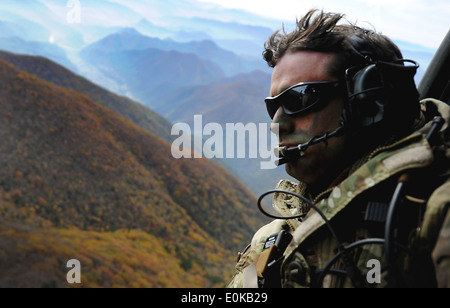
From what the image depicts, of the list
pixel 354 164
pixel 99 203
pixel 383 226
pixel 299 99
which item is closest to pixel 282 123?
pixel 299 99

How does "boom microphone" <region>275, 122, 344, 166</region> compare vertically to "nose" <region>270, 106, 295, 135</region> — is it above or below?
below

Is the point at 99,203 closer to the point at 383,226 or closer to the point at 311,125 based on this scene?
the point at 311,125

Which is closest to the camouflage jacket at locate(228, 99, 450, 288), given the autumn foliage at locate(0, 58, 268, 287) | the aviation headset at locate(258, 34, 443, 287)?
the aviation headset at locate(258, 34, 443, 287)

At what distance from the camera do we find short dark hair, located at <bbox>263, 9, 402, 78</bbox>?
6.40ft

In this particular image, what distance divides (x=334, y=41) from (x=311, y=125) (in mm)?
479

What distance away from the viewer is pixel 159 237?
109 feet

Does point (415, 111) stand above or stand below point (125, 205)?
below

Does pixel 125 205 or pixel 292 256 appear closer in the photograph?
pixel 292 256

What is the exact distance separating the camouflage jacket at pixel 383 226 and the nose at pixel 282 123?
444 mm

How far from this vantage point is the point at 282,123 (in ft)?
6.76

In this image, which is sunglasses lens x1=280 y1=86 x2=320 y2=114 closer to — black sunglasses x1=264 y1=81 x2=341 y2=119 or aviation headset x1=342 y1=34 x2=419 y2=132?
black sunglasses x1=264 y1=81 x2=341 y2=119
